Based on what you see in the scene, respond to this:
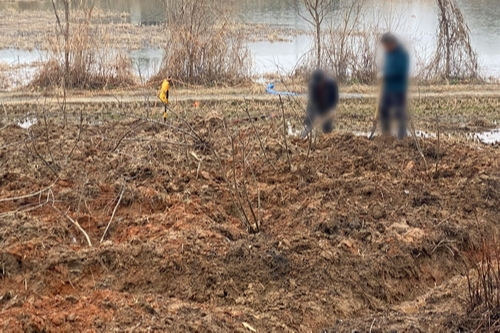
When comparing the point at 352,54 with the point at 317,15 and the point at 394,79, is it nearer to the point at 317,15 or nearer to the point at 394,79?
the point at 317,15

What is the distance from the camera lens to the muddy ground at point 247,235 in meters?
5.05

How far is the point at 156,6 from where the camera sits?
3544 centimetres

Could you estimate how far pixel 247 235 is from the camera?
6.25 meters

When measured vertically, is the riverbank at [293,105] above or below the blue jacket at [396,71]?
below

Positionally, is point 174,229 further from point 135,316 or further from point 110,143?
point 110,143

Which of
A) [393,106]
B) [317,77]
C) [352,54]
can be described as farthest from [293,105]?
[393,106]

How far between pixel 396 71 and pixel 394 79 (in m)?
0.09

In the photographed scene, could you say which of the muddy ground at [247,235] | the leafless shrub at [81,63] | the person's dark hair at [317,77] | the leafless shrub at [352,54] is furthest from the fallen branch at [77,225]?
the leafless shrub at [81,63]

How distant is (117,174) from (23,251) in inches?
86.6

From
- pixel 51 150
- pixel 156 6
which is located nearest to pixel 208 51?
pixel 51 150

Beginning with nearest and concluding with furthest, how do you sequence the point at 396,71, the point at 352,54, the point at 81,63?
the point at 396,71 → the point at 352,54 → the point at 81,63

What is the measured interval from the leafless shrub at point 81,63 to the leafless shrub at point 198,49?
1.17 meters

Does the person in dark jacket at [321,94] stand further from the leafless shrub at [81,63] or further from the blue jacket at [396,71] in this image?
the leafless shrub at [81,63]

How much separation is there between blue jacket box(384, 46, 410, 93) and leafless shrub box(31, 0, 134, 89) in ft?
41.7
